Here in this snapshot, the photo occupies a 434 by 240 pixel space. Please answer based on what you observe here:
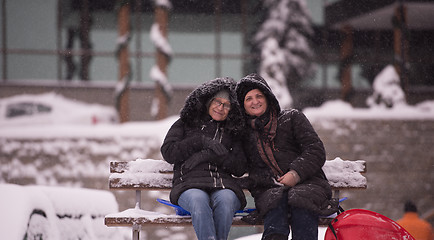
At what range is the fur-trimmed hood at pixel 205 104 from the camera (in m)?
4.30

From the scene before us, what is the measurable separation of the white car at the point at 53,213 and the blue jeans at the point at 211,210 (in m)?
1.13

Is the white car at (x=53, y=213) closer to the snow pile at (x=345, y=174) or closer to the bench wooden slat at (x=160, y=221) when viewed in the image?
the bench wooden slat at (x=160, y=221)

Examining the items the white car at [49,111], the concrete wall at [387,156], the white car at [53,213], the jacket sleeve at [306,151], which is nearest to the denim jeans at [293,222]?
the jacket sleeve at [306,151]

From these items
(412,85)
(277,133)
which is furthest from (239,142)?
(412,85)

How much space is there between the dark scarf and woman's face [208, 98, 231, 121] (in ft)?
0.81

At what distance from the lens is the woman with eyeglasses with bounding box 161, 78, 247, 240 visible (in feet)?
12.4

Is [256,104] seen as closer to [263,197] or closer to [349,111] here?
[263,197]

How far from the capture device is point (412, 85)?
1565cm

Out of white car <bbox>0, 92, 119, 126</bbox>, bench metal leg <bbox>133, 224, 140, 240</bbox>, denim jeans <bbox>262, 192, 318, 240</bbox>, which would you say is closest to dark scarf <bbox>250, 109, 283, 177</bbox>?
denim jeans <bbox>262, 192, 318, 240</bbox>

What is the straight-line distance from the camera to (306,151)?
4016 millimetres

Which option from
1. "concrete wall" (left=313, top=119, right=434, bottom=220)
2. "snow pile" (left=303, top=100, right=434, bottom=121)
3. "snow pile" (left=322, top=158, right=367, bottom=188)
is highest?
"snow pile" (left=303, top=100, right=434, bottom=121)

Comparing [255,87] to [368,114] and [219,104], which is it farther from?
[368,114]

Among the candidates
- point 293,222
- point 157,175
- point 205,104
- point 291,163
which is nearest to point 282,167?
point 291,163

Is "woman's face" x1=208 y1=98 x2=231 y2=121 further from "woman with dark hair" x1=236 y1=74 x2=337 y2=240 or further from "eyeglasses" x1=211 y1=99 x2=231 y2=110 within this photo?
"woman with dark hair" x1=236 y1=74 x2=337 y2=240
